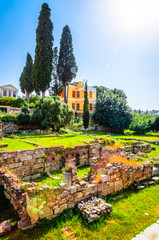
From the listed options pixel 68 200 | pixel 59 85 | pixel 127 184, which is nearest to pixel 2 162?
pixel 68 200

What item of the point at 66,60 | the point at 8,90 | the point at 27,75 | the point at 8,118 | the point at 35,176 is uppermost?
the point at 66,60

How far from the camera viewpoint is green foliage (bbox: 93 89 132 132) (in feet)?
104

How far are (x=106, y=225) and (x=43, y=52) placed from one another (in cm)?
2647

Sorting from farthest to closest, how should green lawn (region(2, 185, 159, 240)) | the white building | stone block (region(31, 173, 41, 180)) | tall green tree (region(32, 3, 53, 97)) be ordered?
the white building → tall green tree (region(32, 3, 53, 97)) → stone block (region(31, 173, 41, 180)) → green lawn (region(2, 185, 159, 240))

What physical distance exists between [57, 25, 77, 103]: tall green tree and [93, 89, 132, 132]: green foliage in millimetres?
8444

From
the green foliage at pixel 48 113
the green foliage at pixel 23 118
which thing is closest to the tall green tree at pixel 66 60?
the green foliage at pixel 48 113

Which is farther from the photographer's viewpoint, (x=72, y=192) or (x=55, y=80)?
(x=55, y=80)

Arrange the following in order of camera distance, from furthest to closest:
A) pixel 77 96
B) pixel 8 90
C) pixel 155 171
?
pixel 8 90
pixel 77 96
pixel 155 171

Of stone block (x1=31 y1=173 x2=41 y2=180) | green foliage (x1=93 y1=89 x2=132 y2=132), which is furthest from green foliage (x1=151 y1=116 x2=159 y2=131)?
stone block (x1=31 y1=173 x2=41 y2=180)

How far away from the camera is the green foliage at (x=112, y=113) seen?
31.6m

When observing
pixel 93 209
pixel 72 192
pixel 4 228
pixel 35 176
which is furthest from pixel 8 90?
pixel 93 209

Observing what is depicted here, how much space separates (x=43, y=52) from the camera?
25.8 metres

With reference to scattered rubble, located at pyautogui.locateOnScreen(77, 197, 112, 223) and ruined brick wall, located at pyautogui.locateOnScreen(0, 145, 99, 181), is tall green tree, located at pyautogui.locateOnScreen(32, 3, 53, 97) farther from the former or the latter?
scattered rubble, located at pyautogui.locateOnScreen(77, 197, 112, 223)

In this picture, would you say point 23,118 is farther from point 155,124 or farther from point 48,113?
point 155,124
